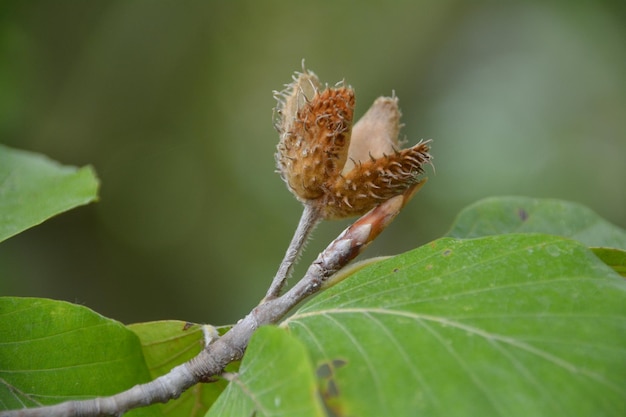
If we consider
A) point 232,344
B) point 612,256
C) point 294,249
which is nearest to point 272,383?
point 232,344

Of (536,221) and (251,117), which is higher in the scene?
(251,117)

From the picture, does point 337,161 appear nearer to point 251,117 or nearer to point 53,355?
point 53,355

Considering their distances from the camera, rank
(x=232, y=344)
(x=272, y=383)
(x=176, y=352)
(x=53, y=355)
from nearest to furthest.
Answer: (x=272, y=383), (x=232, y=344), (x=53, y=355), (x=176, y=352)

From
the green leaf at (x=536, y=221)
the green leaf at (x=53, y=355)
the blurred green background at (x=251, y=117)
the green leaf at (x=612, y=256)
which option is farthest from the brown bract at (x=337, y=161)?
the blurred green background at (x=251, y=117)

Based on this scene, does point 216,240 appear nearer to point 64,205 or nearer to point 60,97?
point 60,97

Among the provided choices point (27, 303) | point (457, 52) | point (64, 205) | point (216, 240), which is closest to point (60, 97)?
Answer: point (216, 240)
